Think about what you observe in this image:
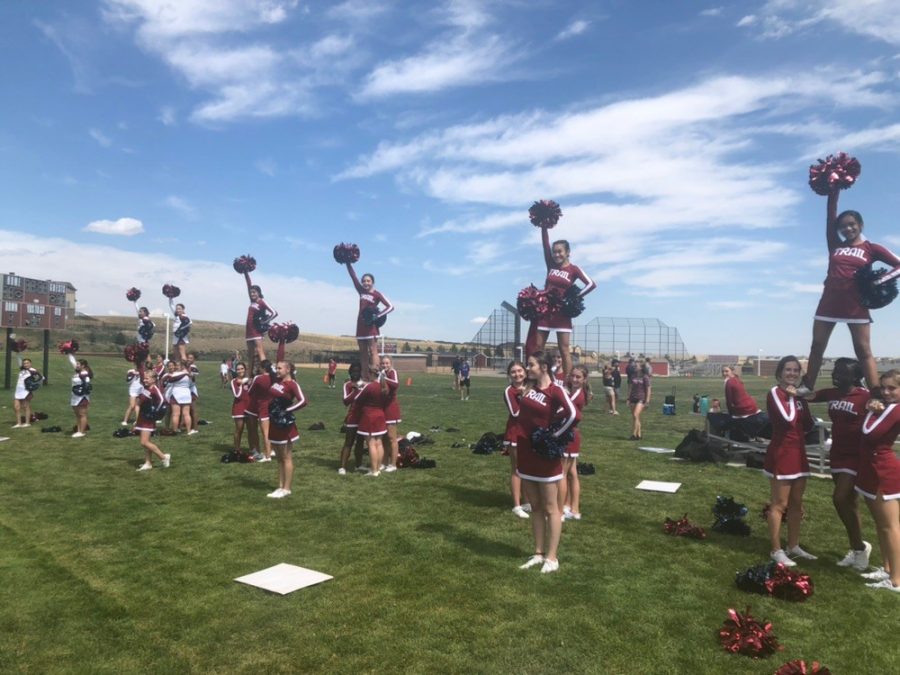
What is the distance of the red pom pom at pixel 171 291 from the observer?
725 inches

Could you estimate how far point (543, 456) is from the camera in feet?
19.3

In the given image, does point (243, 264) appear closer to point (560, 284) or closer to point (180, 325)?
point (180, 325)

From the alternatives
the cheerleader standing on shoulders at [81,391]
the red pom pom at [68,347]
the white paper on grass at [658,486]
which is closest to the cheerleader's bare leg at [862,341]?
the white paper on grass at [658,486]

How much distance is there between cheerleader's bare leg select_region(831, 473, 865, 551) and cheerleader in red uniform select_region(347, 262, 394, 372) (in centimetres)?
823

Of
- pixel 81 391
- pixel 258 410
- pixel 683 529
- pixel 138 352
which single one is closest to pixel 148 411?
pixel 258 410

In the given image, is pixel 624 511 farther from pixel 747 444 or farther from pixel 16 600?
pixel 16 600

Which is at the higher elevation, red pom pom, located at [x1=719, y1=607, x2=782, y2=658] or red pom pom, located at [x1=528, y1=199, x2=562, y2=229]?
red pom pom, located at [x1=528, y1=199, x2=562, y2=229]

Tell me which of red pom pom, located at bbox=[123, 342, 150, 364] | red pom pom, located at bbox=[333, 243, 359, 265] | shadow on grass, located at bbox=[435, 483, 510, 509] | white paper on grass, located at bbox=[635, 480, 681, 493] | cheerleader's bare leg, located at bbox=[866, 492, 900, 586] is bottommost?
shadow on grass, located at bbox=[435, 483, 510, 509]

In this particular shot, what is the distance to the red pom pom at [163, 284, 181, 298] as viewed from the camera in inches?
725

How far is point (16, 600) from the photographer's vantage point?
5.39 metres

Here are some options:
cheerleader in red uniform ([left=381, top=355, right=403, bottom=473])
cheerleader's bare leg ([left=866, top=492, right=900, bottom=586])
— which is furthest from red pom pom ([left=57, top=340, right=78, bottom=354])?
cheerleader's bare leg ([left=866, top=492, right=900, bottom=586])

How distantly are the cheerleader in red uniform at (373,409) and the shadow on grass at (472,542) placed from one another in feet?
9.61

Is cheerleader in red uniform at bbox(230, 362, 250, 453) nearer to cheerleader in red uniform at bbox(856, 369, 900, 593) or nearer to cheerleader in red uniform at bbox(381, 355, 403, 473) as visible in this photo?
cheerleader in red uniform at bbox(381, 355, 403, 473)

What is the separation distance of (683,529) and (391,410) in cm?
524
